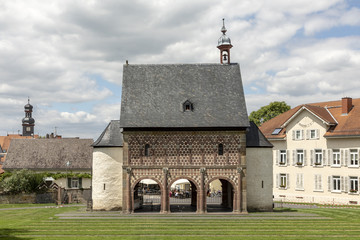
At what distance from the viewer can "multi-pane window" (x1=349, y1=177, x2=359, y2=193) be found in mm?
45775

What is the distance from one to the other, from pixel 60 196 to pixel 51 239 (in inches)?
973

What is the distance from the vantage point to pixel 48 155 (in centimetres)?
6112

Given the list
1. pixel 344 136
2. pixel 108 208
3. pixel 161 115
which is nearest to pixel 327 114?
pixel 344 136

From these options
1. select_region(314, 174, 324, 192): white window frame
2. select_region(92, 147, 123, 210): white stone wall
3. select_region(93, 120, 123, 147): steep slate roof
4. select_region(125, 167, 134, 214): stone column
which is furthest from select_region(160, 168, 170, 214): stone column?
select_region(314, 174, 324, 192): white window frame

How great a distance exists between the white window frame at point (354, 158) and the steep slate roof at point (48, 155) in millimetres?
33620

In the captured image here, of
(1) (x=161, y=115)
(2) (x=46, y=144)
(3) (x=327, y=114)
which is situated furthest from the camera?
(2) (x=46, y=144)

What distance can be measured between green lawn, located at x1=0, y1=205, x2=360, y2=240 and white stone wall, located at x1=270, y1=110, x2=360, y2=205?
36.0 ft

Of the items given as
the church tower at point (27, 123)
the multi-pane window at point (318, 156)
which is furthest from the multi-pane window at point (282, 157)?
the church tower at point (27, 123)

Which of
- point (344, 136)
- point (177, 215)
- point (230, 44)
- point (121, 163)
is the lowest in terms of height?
point (177, 215)

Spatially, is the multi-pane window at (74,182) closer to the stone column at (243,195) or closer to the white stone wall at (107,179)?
the white stone wall at (107,179)

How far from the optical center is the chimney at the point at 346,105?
163 feet

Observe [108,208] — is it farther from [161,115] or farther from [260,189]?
[260,189]

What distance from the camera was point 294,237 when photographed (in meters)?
24.6

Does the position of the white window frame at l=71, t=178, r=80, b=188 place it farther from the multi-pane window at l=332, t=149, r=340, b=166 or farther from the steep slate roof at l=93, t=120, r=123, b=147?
the multi-pane window at l=332, t=149, r=340, b=166
